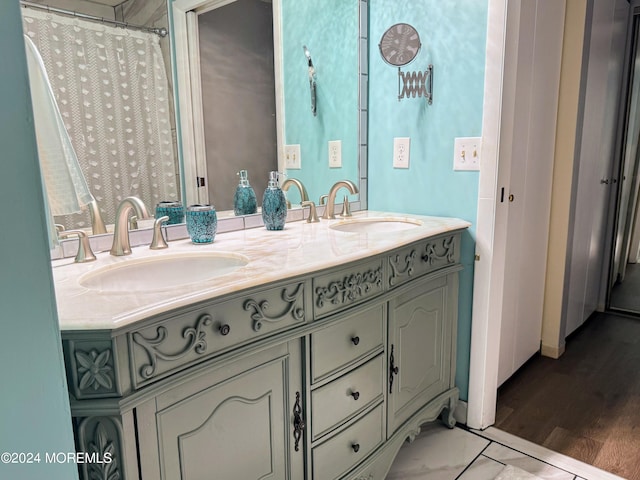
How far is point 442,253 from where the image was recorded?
1.70m

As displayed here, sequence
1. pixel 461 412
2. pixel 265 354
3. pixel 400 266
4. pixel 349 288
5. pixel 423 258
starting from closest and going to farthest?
pixel 265 354 < pixel 349 288 < pixel 400 266 < pixel 423 258 < pixel 461 412

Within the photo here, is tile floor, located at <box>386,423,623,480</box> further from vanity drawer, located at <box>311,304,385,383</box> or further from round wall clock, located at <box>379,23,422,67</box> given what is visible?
round wall clock, located at <box>379,23,422,67</box>

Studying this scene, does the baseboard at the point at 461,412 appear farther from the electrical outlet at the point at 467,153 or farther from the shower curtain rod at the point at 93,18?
the shower curtain rod at the point at 93,18

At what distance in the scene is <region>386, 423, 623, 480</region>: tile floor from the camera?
1.63 meters

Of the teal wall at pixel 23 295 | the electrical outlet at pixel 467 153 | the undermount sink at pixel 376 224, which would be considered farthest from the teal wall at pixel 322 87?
the teal wall at pixel 23 295

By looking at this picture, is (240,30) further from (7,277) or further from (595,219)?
(595,219)

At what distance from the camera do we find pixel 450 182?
1.83m

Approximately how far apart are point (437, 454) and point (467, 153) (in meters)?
1.16

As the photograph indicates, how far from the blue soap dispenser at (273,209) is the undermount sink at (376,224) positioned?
28cm

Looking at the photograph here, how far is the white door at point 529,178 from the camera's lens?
1866mm

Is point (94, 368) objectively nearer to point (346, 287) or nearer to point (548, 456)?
point (346, 287)

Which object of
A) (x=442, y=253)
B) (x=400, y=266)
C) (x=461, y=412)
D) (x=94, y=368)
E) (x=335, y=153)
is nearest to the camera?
(x=94, y=368)

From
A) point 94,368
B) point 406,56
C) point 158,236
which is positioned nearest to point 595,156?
point 406,56

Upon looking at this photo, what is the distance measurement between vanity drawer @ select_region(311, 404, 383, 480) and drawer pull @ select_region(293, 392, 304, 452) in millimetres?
86
